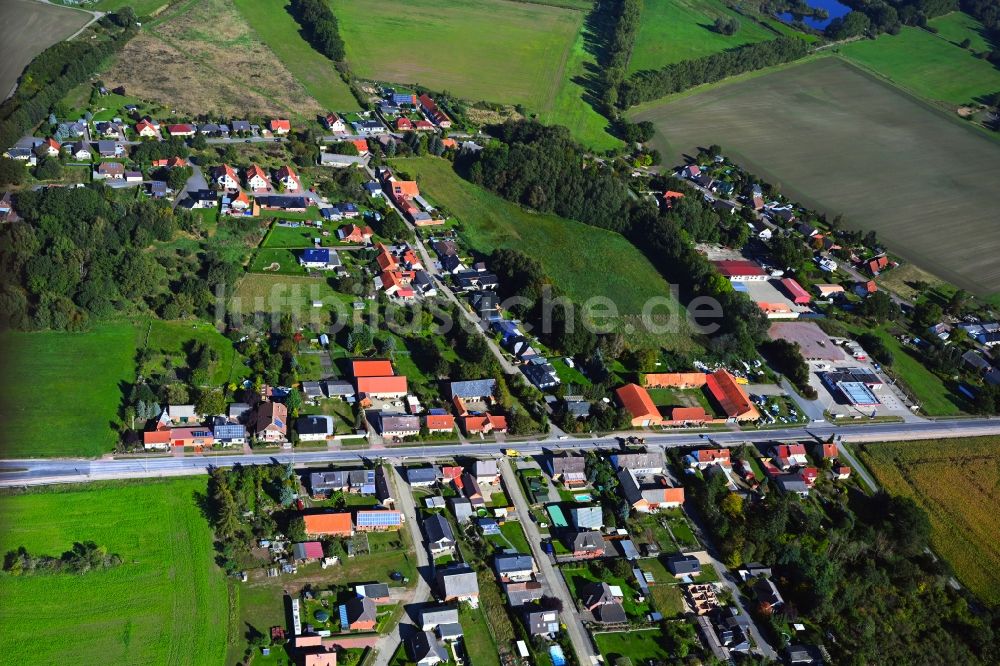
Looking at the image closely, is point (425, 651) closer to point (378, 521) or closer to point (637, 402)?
point (378, 521)

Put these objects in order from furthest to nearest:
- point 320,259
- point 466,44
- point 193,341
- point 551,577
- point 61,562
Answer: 1. point 466,44
2. point 320,259
3. point 193,341
4. point 551,577
5. point 61,562

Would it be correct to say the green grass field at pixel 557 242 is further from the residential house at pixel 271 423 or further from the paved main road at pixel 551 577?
the residential house at pixel 271 423

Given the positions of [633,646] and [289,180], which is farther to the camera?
[289,180]

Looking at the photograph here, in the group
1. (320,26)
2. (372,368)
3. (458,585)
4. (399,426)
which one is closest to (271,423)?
(399,426)

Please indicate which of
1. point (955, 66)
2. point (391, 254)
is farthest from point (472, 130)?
point (955, 66)

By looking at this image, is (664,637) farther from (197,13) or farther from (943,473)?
(197,13)

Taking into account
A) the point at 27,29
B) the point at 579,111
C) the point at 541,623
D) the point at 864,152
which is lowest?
the point at 541,623

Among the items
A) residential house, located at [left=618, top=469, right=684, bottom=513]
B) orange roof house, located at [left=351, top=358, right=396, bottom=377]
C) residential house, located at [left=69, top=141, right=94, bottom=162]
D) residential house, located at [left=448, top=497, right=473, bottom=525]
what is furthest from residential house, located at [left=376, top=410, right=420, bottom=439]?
residential house, located at [left=69, top=141, right=94, bottom=162]
